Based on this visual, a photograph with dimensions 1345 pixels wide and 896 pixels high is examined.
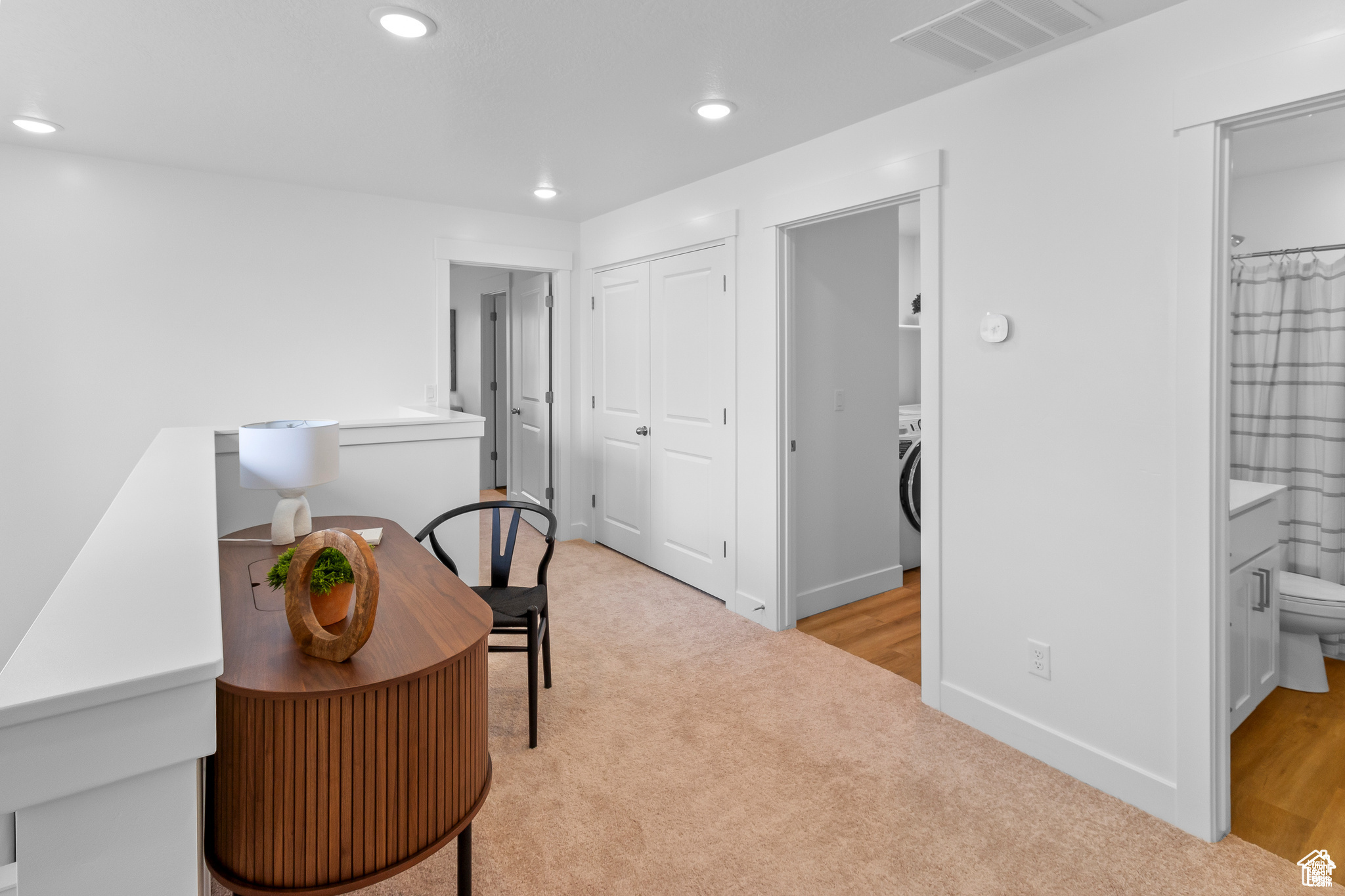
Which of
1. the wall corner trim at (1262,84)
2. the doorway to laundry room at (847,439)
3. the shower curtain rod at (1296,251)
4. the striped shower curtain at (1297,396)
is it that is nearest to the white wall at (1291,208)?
the shower curtain rod at (1296,251)

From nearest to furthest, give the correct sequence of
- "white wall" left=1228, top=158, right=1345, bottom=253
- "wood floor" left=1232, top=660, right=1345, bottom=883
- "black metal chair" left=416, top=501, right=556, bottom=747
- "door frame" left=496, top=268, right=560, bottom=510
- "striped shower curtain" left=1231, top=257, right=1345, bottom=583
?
"wood floor" left=1232, top=660, right=1345, bottom=883 < "black metal chair" left=416, top=501, right=556, bottom=747 < "striped shower curtain" left=1231, top=257, right=1345, bottom=583 < "white wall" left=1228, top=158, right=1345, bottom=253 < "door frame" left=496, top=268, right=560, bottom=510

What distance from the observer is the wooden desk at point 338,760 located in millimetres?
1249

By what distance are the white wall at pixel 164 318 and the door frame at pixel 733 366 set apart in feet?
3.43

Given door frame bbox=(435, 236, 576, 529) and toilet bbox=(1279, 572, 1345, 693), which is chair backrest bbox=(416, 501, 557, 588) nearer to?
door frame bbox=(435, 236, 576, 529)

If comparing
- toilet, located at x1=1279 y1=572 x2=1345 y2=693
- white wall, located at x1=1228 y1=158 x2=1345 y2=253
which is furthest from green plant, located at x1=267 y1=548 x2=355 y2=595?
white wall, located at x1=1228 y1=158 x2=1345 y2=253

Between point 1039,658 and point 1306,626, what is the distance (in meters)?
1.30

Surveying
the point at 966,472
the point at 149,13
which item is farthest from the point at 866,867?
the point at 149,13

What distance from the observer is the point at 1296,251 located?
306 cm

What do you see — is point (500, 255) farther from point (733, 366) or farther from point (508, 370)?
point (733, 366)

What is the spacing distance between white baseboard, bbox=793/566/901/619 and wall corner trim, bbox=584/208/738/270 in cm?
188

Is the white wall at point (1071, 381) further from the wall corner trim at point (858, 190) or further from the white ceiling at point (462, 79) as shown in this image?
the white ceiling at point (462, 79)

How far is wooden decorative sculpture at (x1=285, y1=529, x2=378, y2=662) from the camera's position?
4.46 feet

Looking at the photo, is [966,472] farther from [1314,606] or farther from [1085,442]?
[1314,606]

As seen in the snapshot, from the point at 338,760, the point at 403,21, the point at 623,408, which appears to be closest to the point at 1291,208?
the point at 623,408
